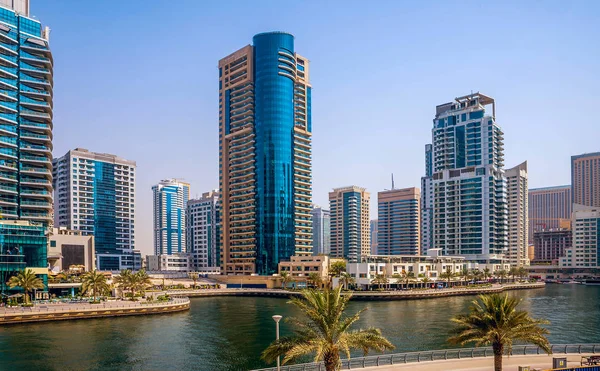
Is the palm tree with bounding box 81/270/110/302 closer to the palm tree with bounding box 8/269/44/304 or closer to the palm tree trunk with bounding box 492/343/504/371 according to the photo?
the palm tree with bounding box 8/269/44/304

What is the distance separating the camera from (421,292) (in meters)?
168

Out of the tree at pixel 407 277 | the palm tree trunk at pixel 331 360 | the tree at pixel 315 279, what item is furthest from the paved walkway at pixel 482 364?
the tree at pixel 407 277

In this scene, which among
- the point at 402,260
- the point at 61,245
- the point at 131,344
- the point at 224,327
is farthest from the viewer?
the point at 402,260

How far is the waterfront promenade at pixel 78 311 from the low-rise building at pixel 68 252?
5243cm

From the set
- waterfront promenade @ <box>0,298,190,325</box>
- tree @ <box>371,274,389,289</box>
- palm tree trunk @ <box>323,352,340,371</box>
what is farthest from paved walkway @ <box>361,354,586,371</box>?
tree @ <box>371,274,389,289</box>

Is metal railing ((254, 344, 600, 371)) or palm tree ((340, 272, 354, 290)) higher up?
metal railing ((254, 344, 600, 371))

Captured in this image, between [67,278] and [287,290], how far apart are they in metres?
73.7

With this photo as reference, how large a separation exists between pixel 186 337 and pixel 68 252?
10351 cm

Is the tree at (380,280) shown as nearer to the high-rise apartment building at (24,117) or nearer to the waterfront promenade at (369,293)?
the waterfront promenade at (369,293)

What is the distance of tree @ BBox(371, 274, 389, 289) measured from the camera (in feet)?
567

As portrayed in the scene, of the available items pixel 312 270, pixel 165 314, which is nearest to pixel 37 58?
pixel 165 314

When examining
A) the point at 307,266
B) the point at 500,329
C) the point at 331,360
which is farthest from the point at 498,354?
the point at 307,266

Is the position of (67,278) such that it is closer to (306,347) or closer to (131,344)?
(131,344)

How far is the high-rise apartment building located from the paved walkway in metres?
117
